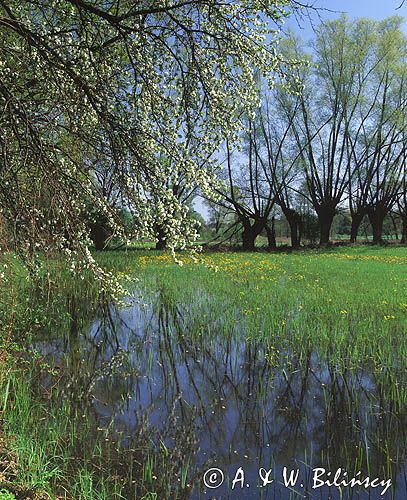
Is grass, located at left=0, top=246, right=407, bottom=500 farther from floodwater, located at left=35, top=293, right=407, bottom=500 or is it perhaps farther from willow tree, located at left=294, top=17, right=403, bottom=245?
willow tree, located at left=294, top=17, right=403, bottom=245

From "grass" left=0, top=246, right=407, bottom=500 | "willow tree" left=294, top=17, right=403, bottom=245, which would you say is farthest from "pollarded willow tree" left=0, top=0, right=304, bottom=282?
"willow tree" left=294, top=17, right=403, bottom=245

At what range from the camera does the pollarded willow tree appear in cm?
528

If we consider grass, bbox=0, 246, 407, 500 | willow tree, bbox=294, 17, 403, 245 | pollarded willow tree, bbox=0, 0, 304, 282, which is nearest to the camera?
grass, bbox=0, 246, 407, 500

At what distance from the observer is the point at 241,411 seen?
4.17 metres

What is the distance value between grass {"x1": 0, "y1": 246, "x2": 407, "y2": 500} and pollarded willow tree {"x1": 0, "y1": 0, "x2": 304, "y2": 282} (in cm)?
116

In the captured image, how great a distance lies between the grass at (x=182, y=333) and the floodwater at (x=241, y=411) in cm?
8

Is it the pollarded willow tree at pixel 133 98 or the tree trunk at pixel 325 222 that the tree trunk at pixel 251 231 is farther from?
the pollarded willow tree at pixel 133 98

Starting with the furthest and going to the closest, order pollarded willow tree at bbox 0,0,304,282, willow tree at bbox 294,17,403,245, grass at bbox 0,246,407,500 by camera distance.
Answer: willow tree at bbox 294,17,403,245, pollarded willow tree at bbox 0,0,304,282, grass at bbox 0,246,407,500

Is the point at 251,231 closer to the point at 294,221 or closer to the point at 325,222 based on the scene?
the point at 294,221

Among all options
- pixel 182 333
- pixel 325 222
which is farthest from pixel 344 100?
pixel 182 333

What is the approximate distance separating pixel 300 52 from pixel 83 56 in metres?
30.4

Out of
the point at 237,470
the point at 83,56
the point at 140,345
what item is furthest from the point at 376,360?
the point at 83,56

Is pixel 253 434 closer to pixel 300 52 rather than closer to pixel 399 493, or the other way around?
pixel 399 493

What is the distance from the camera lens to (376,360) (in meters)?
5.44
